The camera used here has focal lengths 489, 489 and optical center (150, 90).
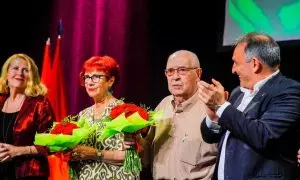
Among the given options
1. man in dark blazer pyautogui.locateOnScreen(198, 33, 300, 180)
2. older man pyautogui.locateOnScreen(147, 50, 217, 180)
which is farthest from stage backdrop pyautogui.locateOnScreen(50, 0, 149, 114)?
man in dark blazer pyautogui.locateOnScreen(198, 33, 300, 180)

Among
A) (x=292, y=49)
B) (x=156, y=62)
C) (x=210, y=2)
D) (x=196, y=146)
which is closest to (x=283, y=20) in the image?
(x=292, y=49)

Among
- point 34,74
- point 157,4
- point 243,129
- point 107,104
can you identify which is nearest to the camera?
point 243,129

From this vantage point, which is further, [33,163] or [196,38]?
[196,38]

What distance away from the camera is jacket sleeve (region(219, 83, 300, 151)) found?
2.07 metres

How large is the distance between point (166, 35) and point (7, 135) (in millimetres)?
2103

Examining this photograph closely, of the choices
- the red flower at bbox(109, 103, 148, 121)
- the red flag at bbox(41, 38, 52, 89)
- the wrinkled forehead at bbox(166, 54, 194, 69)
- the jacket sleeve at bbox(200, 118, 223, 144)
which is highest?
the wrinkled forehead at bbox(166, 54, 194, 69)

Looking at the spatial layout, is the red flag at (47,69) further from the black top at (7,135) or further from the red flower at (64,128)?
the red flower at (64,128)

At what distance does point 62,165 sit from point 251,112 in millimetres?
2080

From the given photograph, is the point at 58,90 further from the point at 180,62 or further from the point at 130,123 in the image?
the point at 130,123

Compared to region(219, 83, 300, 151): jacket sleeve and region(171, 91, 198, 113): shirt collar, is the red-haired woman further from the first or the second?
region(219, 83, 300, 151): jacket sleeve

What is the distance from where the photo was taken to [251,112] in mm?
2188

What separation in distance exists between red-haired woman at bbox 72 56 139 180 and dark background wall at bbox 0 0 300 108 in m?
1.53

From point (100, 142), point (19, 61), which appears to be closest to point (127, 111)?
point (100, 142)

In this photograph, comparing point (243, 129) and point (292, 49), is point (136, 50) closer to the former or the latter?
point (292, 49)
